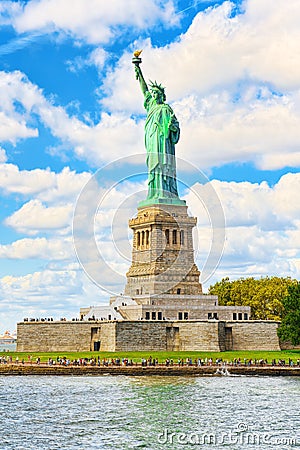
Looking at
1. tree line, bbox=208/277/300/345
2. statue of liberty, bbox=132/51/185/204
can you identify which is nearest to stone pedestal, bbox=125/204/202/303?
statue of liberty, bbox=132/51/185/204

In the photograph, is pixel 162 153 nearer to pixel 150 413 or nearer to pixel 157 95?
pixel 157 95

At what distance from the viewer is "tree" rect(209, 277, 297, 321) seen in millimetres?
96312

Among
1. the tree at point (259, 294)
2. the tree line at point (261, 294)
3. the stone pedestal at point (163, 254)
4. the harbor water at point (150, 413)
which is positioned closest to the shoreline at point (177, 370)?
the harbor water at point (150, 413)

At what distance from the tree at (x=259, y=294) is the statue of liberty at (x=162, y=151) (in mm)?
14267

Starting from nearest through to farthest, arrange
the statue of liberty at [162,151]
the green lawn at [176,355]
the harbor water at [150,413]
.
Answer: the harbor water at [150,413], the green lawn at [176,355], the statue of liberty at [162,151]

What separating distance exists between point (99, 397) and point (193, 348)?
78.7 feet

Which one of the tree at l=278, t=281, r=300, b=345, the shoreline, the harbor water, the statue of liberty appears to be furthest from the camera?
the statue of liberty

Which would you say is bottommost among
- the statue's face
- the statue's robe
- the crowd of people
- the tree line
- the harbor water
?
the harbor water

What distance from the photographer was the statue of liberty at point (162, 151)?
93.8 metres

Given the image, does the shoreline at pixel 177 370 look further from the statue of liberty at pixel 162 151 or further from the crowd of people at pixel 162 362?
the statue of liberty at pixel 162 151

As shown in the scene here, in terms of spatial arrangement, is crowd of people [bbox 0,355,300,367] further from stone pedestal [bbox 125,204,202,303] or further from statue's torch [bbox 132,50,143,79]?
statue's torch [bbox 132,50,143,79]

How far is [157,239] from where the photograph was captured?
297 feet

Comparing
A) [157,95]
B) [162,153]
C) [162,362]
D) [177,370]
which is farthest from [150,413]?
[157,95]

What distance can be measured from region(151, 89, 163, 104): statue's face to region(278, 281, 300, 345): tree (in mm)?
26467
